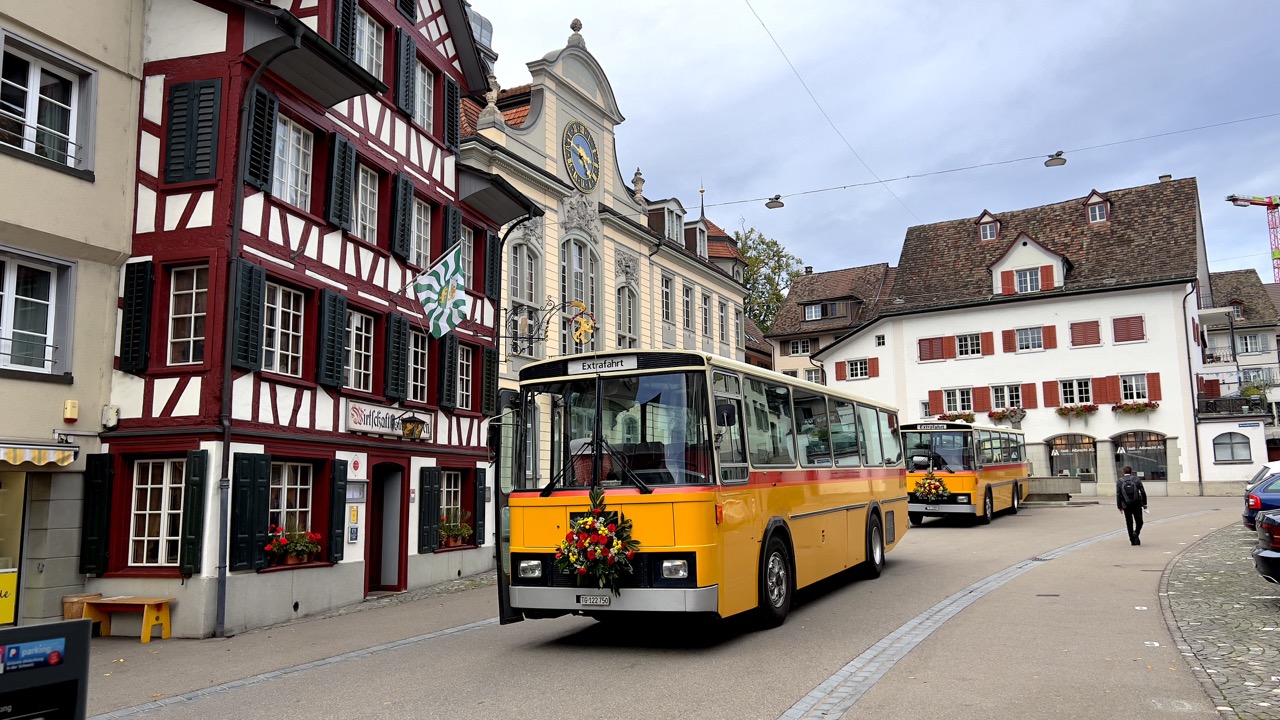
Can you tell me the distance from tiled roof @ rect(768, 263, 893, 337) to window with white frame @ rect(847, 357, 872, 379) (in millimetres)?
5200

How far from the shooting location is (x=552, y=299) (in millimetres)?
26328

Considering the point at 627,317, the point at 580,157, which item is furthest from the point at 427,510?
the point at 627,317

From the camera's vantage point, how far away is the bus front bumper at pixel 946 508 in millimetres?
26188

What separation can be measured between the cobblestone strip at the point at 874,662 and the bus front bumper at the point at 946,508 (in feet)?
38.5

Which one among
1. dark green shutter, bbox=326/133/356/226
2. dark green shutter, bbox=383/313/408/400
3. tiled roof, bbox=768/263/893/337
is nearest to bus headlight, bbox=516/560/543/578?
dark green shutter, bbox=383/313/408/400

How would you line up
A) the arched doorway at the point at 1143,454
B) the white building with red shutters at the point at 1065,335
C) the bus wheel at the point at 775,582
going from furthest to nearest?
the white building with red shutters at the point at 1065,335 → the arched doorway at the point at 1143,454 → the bus wheel at the point at 775,582

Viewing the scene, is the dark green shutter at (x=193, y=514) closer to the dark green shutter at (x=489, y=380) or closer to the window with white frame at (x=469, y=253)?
the dark green shutter at (x=489, y=380)

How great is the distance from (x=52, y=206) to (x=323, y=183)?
4045mm

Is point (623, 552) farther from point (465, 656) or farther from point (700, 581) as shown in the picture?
point (465, 656)

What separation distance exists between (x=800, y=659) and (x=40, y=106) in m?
11.4

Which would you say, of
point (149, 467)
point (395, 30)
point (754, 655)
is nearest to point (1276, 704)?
point (754, 655)

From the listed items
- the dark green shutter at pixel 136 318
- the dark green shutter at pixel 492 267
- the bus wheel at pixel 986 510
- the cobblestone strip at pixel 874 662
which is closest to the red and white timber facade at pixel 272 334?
the dark green shutter at pixel 136 318

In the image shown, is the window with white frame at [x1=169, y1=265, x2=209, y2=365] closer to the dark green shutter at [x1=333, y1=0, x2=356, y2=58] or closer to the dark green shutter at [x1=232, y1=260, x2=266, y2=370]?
the dark green shutter at [x1=232, y1=260, x2=266, y2=370]

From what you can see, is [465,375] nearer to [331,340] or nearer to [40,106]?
[331,340]
